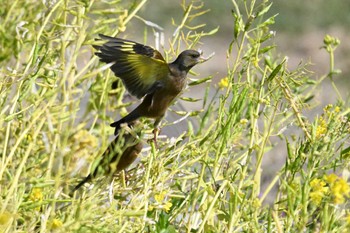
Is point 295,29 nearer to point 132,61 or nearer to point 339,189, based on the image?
point 132,61

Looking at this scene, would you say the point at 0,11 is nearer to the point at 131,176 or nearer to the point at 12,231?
the point at 12,231

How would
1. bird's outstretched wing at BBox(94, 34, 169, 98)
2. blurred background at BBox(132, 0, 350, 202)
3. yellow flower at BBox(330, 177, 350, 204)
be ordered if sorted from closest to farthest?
yellow flower at BBox(330, 177, 350, 204) < bird's outstretched wing at BBox(94, 34, 169, 98) < blurred background at BBox(132, 0, 350, 202)

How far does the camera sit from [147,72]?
324 centimetres

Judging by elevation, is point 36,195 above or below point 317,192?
below

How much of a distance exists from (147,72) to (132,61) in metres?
0.07

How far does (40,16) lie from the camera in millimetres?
2939

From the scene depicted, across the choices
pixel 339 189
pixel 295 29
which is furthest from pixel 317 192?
pixel 295 29

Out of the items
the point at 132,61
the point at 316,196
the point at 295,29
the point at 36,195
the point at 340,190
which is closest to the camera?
the point at 340,190

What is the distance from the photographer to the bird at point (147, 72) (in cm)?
317

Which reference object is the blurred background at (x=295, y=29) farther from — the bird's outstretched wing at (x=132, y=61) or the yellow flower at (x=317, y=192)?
the yellow flower at (x=317, y=192)

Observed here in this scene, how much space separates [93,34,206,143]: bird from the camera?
317 cm

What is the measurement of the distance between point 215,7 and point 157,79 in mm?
9250

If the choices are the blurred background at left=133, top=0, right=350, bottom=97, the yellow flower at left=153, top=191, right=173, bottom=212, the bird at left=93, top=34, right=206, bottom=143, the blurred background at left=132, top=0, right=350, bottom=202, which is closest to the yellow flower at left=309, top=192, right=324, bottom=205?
the yellow flower at left=153, top=191, right=173, bottom=212

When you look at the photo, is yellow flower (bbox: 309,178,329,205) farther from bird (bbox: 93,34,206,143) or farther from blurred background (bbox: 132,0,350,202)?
blurred background (bbox: 132,0,350,202)
